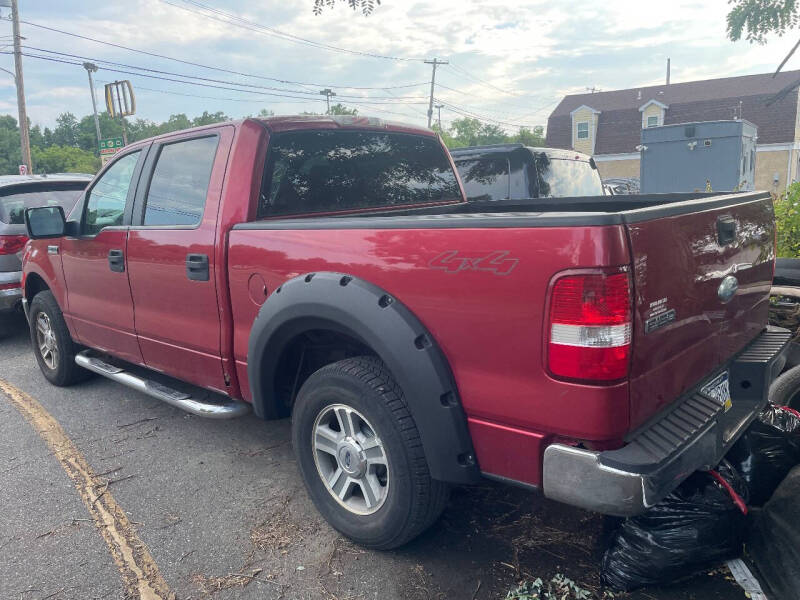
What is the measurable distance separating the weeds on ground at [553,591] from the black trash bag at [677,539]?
0.10 m

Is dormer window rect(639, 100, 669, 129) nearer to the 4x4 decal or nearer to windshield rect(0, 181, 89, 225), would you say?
windshield rect(0, 181, 89, 225)

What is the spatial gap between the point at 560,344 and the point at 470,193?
5179 mm

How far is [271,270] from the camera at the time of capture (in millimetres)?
2949

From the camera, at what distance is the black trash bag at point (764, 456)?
2.87m

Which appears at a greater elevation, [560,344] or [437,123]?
[437,123]

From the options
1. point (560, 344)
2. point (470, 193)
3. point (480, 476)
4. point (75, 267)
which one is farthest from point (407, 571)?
point (470, 193)

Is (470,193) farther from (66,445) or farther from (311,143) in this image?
(66,445)

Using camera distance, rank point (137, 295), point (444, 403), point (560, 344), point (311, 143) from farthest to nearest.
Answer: point (137, 295), point (311, 143), point (444, 403), point (560, 344)

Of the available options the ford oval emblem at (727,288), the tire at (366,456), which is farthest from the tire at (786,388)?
the tire at (366,456)

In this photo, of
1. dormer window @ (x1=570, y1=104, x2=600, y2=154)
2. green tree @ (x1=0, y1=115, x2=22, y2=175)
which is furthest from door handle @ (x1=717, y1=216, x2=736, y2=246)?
green tree @ (x1=0, y1=115, x2=22, y2=175)

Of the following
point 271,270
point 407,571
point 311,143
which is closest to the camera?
point 407,571

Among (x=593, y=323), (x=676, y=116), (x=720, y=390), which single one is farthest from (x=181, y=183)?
(x=676, y=116)

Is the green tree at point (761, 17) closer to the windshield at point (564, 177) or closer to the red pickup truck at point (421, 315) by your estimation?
the windshield at point (564, 177)

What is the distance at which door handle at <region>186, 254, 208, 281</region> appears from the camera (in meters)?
3.30
